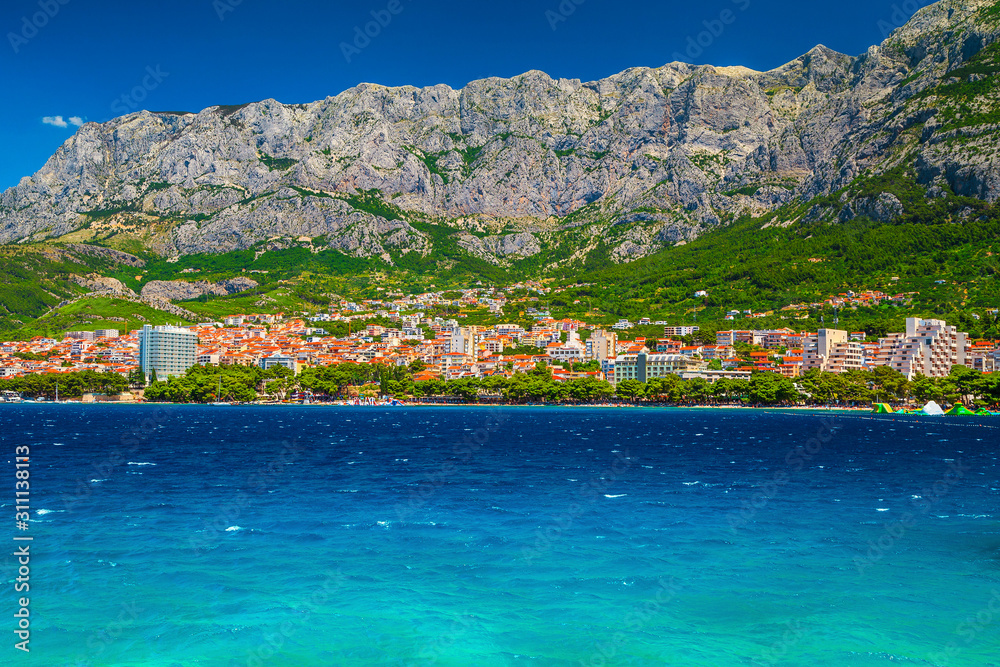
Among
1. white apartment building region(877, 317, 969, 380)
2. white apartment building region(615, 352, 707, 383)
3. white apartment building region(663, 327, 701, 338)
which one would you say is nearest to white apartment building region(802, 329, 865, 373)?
white apartment building region(877, 317, 969, 380)

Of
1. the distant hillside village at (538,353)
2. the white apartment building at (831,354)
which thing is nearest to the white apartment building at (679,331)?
the distant hillside village at (538,353)

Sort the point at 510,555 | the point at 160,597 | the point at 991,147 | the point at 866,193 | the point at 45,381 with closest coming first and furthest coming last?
1. the point at 160,597
2. the point at 510,555
3. the point at 45,381
4. the point at 991,147
5. the point at 866,193

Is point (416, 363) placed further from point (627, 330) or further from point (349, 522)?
point (349, 522)

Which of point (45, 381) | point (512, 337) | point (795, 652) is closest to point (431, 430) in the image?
point (795, 652)

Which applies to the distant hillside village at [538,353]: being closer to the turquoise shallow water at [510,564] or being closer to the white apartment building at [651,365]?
the white apartment building at [651,365]

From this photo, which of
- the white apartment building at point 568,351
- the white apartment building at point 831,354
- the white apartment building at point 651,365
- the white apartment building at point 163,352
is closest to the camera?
the white apartment building at point 831,354

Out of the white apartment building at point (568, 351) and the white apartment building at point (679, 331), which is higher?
the white apartment building at point (679, 331)

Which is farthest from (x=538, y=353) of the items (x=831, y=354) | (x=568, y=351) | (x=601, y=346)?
(x=831, y=354)
